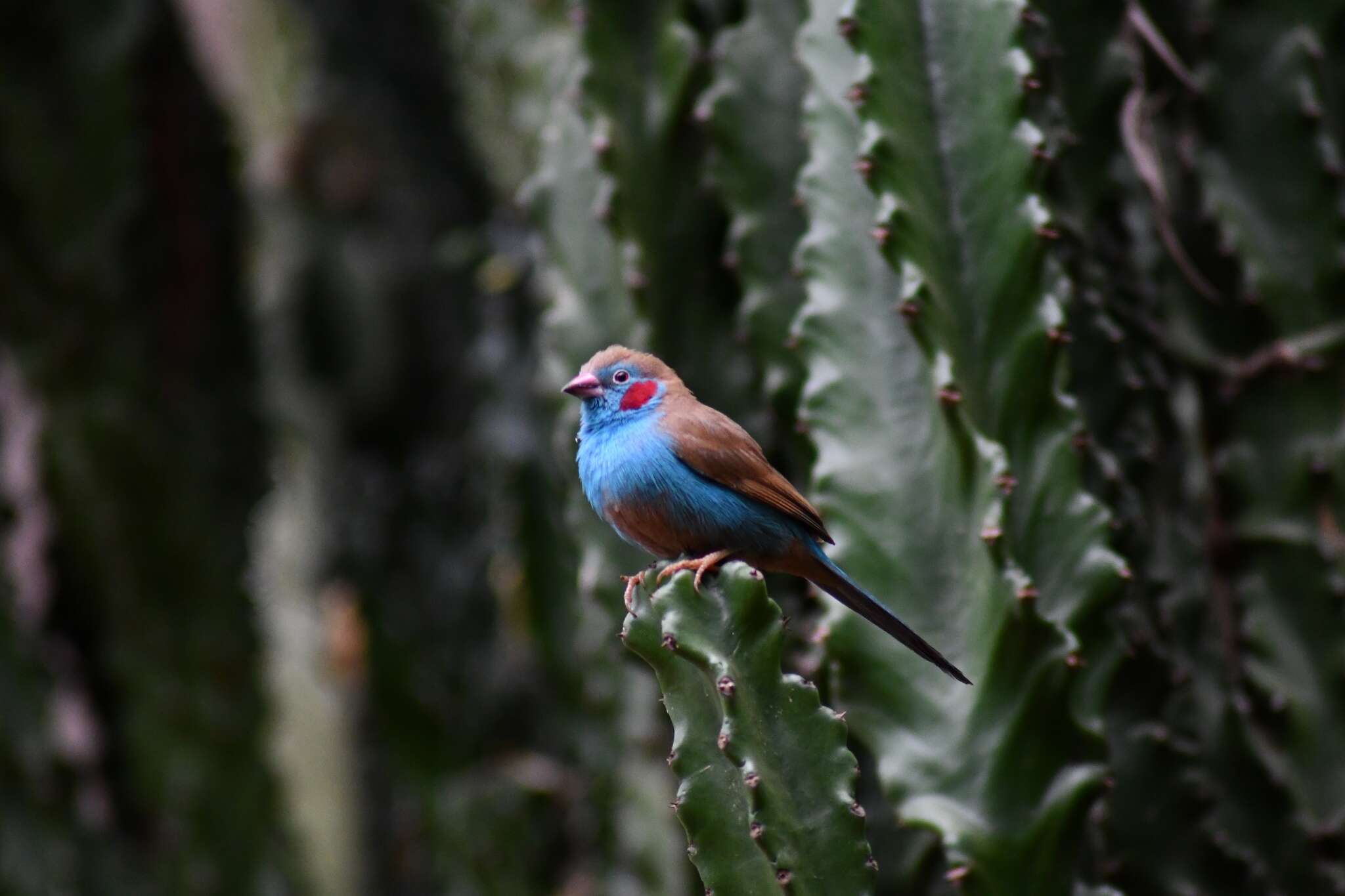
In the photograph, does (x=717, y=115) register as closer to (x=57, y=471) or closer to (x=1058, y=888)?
(x=1058, y=888)

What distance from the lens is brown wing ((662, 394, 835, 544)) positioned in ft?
6.30

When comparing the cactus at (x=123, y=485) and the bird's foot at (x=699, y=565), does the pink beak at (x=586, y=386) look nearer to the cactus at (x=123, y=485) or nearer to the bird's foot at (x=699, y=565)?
the bird's foot at (x=699, y=565)

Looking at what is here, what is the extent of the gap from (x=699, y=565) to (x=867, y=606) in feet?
0.86

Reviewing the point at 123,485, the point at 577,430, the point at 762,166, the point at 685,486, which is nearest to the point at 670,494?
the point at 685,486

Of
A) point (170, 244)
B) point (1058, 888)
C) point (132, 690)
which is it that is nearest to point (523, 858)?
point (132, 690)

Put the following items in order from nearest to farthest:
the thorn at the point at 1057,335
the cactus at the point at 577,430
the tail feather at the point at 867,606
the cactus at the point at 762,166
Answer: the tail feather at the point at 867,606 → the thorn at the point at 1057,335 → the cactus at the point at 762,166 → the cactus at the point at 577,430

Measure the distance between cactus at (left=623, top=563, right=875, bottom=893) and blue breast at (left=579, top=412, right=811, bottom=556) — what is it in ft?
0.52

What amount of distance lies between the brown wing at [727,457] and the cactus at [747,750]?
197 mm

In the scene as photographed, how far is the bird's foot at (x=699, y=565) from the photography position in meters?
1.87

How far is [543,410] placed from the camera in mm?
4410

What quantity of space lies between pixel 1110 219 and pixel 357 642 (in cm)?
472

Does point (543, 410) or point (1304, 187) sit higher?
point (1304, 187)

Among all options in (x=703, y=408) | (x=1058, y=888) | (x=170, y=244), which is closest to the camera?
(x=703, y=408)

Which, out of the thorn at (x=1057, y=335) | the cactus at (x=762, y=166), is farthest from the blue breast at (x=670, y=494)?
the cactus at (x=762, y=166)
